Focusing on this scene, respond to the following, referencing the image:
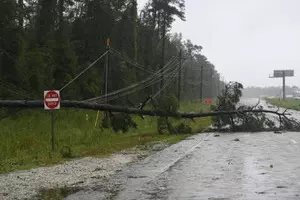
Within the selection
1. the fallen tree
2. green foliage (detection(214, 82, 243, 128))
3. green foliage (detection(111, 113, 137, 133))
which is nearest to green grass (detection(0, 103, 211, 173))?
green foliage (detection(111, 113, 137, 133))

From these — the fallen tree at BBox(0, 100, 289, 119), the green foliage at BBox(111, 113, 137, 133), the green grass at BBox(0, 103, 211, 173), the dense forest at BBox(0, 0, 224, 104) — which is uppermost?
the dense forest at BBox(0, 0, 224, 104)

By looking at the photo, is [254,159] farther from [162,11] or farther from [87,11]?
[162,11]

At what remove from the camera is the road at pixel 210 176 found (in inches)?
350

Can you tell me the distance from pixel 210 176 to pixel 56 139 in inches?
465

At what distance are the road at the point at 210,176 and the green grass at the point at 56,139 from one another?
9.99 feet

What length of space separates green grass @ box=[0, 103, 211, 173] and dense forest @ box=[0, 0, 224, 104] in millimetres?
2284

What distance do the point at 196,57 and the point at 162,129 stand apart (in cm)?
13599

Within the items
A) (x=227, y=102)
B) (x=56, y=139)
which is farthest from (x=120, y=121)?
(x=227, y=102)

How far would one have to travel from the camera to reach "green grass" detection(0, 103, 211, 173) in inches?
599

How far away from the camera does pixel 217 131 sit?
1112 inches

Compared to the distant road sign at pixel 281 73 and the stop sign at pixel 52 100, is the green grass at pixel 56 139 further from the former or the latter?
the distant road sign at pixel 281 73

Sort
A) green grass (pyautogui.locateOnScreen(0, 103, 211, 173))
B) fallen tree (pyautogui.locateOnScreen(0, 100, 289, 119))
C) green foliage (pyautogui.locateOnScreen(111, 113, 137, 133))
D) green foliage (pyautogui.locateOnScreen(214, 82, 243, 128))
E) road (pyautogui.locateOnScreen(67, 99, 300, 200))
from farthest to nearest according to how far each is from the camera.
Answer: green foliage (pyautogui.locateOnScreen(214, 82, 243, 128)), green foliage (pyautogui.locateOnScreen(111, 113, 137, 133)), fallen tree (pyautogui.locateOnScreen(0, 100, 289, 119)), green grass (pyautogui.locateOnScreen(0, 103, 211, 173)), road (pyautogui.locateOnScreen(67, 99, 300, 200))

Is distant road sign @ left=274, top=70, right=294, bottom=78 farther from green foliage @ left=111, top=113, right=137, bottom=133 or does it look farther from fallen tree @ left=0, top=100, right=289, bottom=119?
green foliage @ left=111, top=113, right=137, bottom=133

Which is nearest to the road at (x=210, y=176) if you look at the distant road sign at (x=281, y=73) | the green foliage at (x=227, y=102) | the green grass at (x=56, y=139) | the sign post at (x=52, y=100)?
the green grass at (x=56, y=139)
